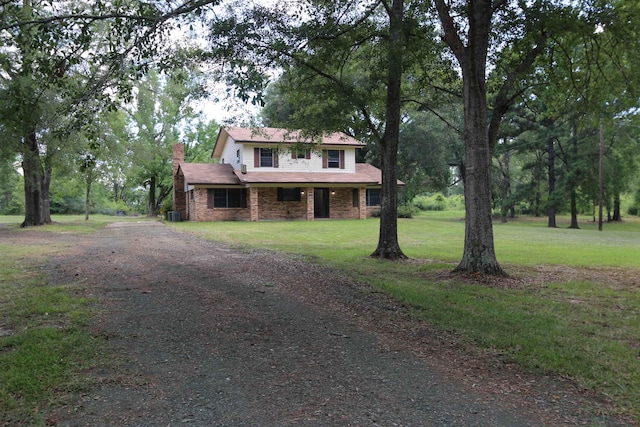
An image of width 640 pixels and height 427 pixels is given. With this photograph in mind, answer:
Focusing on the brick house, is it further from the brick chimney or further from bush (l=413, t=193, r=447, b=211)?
bush (l=413, t=193, r=447, b=211)

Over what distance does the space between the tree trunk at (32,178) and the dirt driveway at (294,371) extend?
55.0 feet

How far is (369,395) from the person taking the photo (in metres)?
3.12

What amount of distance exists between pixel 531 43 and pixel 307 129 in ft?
18.7

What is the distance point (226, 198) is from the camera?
88.6 ft

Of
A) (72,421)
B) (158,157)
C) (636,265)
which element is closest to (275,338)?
(72,421)

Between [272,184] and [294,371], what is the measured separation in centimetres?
2290

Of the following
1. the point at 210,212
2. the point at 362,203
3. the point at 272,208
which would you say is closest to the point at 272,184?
the point at 272,208

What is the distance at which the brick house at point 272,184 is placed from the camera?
2634 centimetres

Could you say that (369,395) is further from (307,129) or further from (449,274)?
(307,129)

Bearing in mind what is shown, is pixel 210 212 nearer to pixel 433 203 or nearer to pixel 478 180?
pixel 478 180

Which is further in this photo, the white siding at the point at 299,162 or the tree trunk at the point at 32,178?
the white siding at the point at 299,162

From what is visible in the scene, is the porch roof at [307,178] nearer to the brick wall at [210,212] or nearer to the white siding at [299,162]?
the white siding at [299,162]

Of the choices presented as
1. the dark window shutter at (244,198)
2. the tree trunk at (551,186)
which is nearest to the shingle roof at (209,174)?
the dark window shutter at (244,198)

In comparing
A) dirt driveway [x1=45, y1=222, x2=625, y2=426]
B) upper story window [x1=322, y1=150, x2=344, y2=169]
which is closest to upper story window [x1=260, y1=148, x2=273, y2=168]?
upper story window [x1=322, y1=150, x2=344, y2=169]
